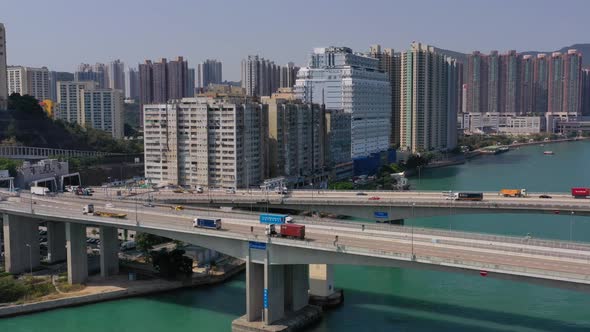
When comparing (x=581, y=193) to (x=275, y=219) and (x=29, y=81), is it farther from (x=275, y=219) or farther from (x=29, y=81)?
(x=29, y=81)

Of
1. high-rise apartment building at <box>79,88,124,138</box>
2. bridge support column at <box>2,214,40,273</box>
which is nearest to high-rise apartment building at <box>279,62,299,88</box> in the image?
high-rise apartment building at <box>79,88,124,138</box>

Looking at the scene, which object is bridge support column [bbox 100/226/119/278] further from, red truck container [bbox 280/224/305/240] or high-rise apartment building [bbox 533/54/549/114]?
high-rise apartment building [bbox 533/54/549/114]

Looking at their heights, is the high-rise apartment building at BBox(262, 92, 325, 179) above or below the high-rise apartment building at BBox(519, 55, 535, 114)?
below

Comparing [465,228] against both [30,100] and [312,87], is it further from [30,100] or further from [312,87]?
[30,100]

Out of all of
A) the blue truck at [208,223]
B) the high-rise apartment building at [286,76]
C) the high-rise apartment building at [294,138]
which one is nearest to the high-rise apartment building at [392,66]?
the high-rise apartment building at [286,76]

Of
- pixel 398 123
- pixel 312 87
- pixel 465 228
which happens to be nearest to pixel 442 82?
pixel 398 123

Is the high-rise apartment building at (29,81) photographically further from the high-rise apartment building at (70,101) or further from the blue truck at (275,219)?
the blue truck at (275,219)

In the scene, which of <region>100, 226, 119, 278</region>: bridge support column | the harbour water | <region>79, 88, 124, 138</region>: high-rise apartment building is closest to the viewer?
the harbour water
